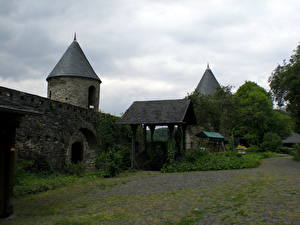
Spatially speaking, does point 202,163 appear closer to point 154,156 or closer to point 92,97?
point 154,156

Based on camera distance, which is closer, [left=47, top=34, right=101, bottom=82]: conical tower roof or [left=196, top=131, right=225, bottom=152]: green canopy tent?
[left=47, top=34, right=101, bottom=82]: conical tower roof

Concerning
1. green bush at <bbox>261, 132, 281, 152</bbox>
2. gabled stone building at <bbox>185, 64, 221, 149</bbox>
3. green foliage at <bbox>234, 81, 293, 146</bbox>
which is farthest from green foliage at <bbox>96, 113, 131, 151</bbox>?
green bush at <bbox>261, 132, 281, 152</bbox>

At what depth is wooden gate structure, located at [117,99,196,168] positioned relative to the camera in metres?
17.0

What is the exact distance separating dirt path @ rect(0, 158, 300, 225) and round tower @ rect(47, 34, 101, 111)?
42.9 ft

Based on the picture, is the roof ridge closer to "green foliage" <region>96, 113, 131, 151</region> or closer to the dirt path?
"green foliage" <region>96, 113, 131, 151</region>

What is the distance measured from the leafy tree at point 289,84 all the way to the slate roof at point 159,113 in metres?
5.31

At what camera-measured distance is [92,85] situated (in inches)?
932

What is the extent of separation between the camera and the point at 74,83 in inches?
898

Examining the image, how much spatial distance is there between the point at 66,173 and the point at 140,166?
4988mm

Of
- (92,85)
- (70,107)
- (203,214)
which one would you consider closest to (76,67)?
(92,85)

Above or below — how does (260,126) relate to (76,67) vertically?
below

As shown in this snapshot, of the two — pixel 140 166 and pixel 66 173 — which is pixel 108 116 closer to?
pixel 140 166

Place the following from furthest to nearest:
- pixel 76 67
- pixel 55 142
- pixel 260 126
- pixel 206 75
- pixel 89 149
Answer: pixel 206 75
pixel 260 126
pixel 76 67
pixel 89 149
pixel 55 142

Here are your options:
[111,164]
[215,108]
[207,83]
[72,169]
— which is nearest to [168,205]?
[111,164]
